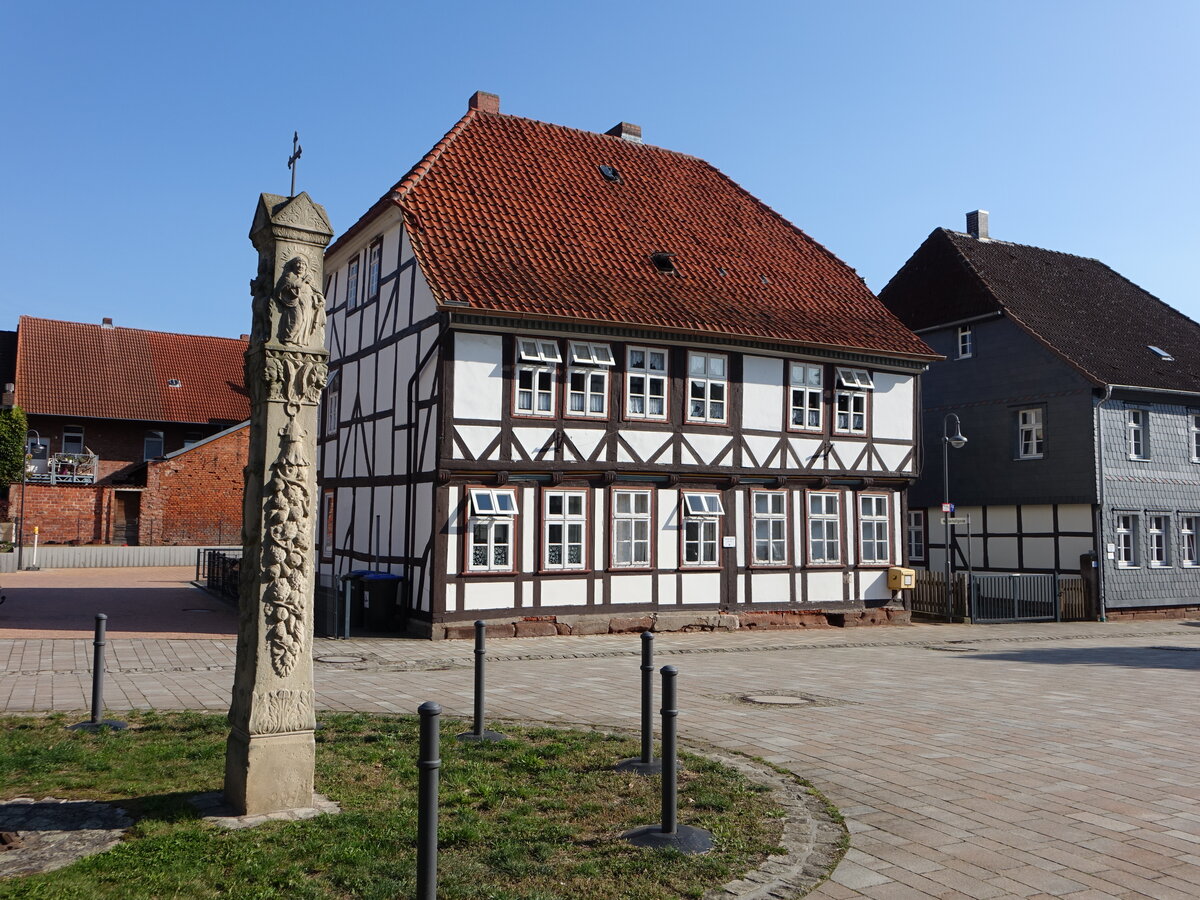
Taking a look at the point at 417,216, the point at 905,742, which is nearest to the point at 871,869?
the point at 905,742

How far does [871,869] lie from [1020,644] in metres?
15.7

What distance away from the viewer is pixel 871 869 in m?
5.30

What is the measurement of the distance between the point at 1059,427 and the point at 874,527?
7780 millimetres

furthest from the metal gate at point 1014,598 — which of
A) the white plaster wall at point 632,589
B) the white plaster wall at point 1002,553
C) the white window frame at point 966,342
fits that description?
the white plaster wall at point 632,589

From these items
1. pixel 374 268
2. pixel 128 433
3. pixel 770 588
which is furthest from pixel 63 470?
pixel 770 588

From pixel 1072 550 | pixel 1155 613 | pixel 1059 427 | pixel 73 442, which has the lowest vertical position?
pixel 1155 613

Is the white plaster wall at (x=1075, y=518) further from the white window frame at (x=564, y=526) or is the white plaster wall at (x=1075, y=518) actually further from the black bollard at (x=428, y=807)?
the black bollard at (x=428, y=807)

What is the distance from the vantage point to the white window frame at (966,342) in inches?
1163

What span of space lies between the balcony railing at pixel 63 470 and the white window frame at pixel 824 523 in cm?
3488

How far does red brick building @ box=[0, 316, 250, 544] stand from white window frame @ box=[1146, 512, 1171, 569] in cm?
3414

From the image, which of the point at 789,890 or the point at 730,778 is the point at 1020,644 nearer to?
the point at 730,778

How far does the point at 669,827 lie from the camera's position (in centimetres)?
573

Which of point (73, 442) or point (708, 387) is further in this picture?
point (73, 442)

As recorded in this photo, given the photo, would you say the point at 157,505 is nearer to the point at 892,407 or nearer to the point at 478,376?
the point at 478,376
